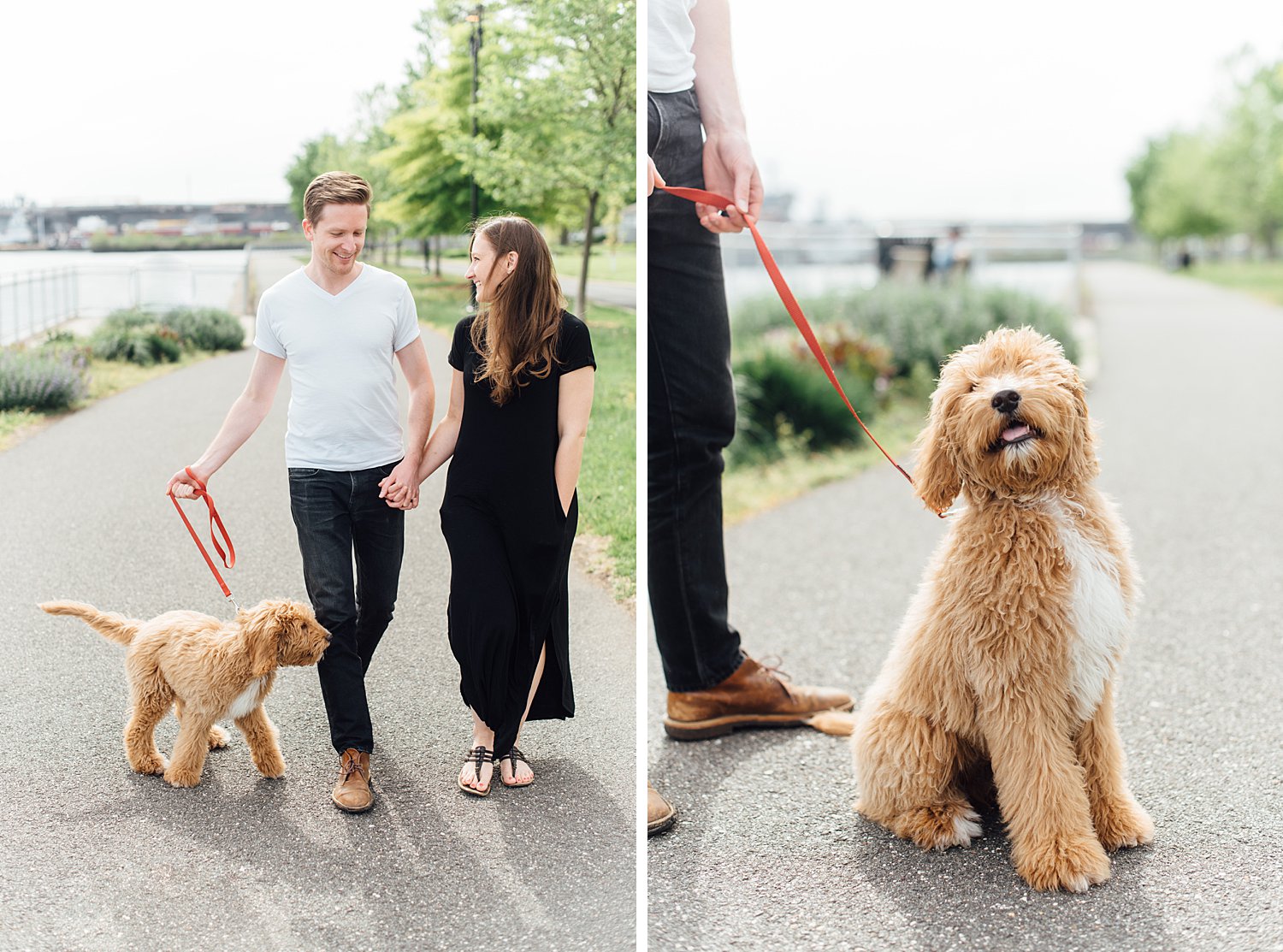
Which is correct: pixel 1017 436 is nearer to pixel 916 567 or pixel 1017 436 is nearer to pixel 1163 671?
pixel 1163 671

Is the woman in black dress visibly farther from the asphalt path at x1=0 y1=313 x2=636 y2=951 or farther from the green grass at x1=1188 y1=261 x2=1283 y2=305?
the green grass at x1=1188 y1=261 x2=1283 y2=305

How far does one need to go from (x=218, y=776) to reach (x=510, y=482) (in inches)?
31.3

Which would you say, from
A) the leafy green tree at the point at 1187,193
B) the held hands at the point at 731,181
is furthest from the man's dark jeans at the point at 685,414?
the leafy green tree at the point at 1187,193

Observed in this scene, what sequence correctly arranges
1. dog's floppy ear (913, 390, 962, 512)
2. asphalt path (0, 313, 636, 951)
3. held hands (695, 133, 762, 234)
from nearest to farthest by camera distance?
1. asphalt path (0, 313, 636, 951)
2. dog's floppy ear (913, 390, 962, 512)
3. held hands (695, 133, 762, 234)

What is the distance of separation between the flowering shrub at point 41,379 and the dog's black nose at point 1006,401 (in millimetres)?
1826

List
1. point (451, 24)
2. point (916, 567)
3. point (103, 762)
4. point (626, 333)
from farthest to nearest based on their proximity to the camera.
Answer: point (916, 567), point (626, 333), point (451, 24), point (103, 762)

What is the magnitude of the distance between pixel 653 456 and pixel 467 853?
129 cm

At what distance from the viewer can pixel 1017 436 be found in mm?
2359

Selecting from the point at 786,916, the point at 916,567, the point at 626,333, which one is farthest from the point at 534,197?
the point at 916,567

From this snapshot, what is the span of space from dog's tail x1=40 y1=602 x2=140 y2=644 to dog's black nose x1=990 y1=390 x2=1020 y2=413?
176 centimetres

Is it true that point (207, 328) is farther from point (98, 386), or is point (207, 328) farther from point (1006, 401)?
point (1006, 401)

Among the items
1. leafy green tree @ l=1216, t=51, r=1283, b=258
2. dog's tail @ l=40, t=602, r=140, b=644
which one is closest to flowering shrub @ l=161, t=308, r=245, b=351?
dog's tail @ l=40, t=602, r=140, b=644

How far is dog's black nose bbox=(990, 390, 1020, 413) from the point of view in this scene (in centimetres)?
233

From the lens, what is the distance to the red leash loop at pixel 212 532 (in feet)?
6.96
